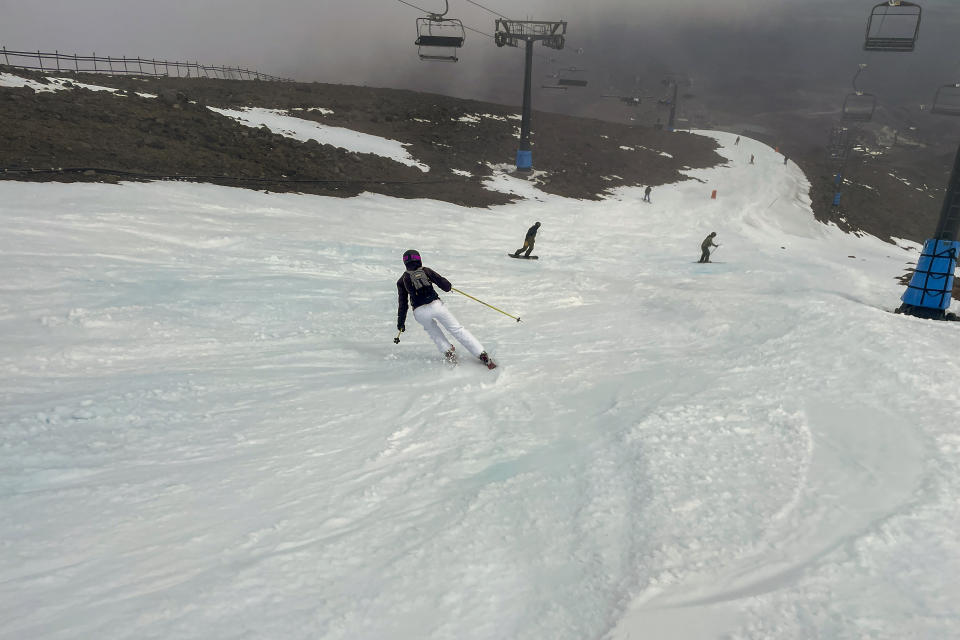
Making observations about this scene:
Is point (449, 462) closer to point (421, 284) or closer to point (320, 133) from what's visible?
point (421, 284)

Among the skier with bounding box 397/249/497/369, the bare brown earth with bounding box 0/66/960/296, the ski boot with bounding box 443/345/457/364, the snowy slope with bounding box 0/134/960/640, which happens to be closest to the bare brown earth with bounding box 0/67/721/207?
the bare brown earth with bounding box 0/66/960/296

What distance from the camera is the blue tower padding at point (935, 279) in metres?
10.3

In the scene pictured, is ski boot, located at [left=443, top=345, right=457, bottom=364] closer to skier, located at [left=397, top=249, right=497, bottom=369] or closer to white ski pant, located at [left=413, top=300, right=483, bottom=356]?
skier, located at [left=397, top=249, right=497, bottom=369]

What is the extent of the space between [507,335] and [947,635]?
677cm

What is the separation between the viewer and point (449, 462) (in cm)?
507

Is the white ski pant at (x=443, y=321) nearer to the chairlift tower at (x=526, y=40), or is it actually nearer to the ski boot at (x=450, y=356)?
the ski boot at (x=450, y=356)

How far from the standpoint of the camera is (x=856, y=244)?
1272 inches

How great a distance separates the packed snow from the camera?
1034 inches

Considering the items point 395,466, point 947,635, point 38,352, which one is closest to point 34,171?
point 38,352

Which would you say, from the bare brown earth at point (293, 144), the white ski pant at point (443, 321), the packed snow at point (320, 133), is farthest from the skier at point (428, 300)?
the packed snow at point (320, 133)

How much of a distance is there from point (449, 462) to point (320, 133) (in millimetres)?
27262

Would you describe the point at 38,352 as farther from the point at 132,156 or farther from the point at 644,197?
the point at 644,197

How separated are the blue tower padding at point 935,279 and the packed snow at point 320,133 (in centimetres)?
2159

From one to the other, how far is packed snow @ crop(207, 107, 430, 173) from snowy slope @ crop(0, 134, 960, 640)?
55.0ft
